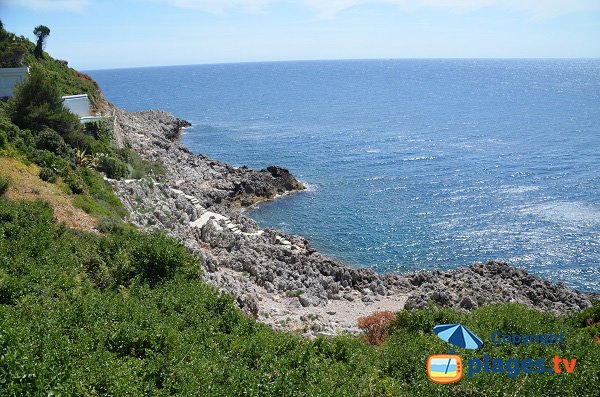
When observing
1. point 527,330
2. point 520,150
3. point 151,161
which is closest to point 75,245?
point 527,330

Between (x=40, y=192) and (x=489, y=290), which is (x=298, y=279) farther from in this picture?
(x=40, y=192)

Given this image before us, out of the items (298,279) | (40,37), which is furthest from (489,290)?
(40,37)

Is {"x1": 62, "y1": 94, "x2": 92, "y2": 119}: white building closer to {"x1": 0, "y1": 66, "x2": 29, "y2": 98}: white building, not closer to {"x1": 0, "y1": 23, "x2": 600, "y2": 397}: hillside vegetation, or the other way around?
{"x1": 0, "y1": 66, "x2": 29, "y2": 98}: white building

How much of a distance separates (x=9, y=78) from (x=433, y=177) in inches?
1922

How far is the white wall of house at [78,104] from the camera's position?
4809 cm

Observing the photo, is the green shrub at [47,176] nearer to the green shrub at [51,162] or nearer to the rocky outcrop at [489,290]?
the green shrub at [51,162]

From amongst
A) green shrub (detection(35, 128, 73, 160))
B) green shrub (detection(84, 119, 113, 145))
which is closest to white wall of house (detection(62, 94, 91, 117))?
green shrub (detection(84, 119, 113, 145))

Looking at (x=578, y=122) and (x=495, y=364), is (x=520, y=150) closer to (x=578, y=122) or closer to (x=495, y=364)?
(x=578, y=122)

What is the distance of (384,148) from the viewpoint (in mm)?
80062

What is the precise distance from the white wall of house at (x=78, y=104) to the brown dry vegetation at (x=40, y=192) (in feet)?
62.0

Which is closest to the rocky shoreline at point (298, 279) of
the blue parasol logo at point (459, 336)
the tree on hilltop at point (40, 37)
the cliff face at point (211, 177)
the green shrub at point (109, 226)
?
the green shrub at point (109, 226)

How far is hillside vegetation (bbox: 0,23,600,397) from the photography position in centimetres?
1313

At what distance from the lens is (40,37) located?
5897 centimetres

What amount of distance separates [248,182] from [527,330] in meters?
41.7
